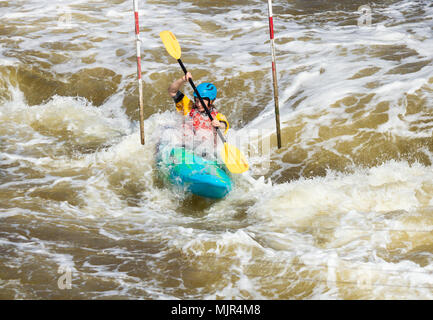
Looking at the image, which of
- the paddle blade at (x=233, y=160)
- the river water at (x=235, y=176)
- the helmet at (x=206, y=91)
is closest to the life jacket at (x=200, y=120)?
the helmet at (x=206, y=91)

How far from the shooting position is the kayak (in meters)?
4.94

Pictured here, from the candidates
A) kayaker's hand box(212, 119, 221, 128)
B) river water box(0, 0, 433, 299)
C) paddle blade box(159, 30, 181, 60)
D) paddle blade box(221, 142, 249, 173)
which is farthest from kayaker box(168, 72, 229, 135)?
river water box(0, 0, 433, 299)

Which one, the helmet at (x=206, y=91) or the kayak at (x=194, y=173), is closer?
the kayak at (x=194, y=173)

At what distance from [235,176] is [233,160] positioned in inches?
9.0

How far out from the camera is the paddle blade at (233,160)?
16.9 ft

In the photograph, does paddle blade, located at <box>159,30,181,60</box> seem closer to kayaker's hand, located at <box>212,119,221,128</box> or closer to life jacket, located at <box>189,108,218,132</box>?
life jacket, located at <box>189,108,218,132</box>

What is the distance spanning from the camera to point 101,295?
3197 mm

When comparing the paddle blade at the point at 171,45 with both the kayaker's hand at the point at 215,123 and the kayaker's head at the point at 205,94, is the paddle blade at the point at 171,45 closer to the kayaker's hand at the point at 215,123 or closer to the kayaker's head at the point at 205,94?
the kayaker's head at the point at 205,94

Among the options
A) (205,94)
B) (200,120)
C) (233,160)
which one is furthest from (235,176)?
(205,94)

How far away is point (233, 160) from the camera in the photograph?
5.20 metres

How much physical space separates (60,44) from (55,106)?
2527mm

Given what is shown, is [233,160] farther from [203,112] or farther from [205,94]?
[205,94]

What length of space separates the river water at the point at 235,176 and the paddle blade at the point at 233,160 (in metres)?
0.21
